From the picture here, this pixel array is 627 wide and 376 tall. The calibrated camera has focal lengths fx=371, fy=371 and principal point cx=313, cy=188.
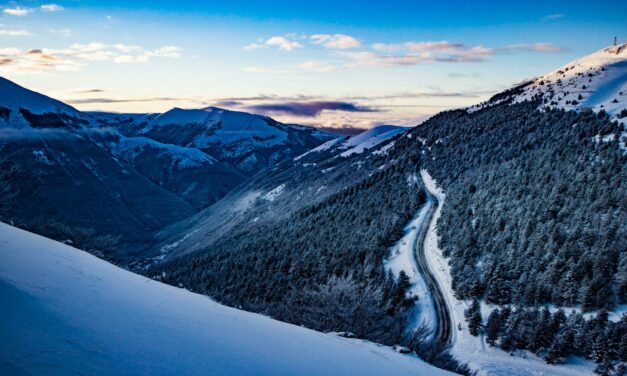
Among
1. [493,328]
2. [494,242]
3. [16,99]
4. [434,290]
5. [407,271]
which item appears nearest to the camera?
[493,328]

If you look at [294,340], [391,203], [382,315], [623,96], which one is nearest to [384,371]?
[294,340]

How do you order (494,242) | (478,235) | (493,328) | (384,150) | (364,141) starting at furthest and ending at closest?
(364,141) < (384,150) < (478,235) < (494,242) < (493,328)

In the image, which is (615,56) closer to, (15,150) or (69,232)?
(69,232)

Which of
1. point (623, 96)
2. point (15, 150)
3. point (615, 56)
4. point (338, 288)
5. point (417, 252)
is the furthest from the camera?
point (15, 150)

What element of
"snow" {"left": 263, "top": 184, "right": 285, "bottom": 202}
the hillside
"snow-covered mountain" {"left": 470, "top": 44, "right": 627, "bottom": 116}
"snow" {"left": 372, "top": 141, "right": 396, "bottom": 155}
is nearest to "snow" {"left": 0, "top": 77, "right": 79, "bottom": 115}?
"snow" {"left": 263, "top": 184, "right": 285, "bottom": 202}

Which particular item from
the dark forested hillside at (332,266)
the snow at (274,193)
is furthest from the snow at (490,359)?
the snow at (274,193)

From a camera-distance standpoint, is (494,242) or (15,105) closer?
(494,242)

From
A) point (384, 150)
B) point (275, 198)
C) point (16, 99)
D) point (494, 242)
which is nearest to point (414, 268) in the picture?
point (494, 242)

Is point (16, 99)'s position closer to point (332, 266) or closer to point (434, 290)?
point (332, 266)
